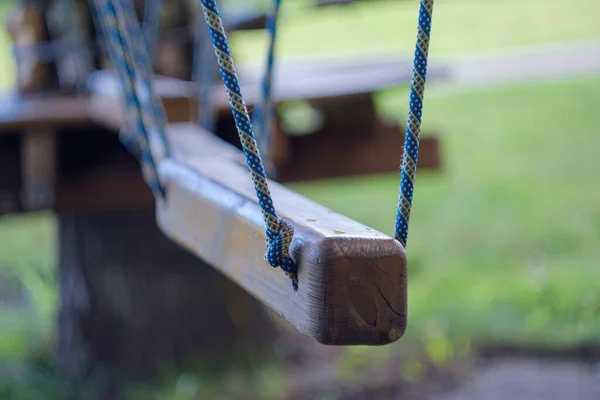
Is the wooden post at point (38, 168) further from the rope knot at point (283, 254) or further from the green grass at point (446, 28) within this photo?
the green grass at point (446, 28)

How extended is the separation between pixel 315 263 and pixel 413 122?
206 millimetres

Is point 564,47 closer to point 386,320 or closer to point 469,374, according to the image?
point 469,374

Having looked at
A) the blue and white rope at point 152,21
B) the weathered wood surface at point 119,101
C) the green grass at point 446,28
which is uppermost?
the blue and white rope at point 152,21

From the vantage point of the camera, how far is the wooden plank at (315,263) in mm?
987

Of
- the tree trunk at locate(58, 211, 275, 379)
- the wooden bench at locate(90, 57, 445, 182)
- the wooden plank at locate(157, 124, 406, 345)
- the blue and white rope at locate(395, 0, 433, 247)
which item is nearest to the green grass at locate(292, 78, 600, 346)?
the wooden bench at locate(90, 57, 445, 182)

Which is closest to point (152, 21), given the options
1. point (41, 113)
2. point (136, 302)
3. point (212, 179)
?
point (41, 113)

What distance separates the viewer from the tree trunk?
11.3 ft

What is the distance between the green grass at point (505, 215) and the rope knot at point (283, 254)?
7.68ft

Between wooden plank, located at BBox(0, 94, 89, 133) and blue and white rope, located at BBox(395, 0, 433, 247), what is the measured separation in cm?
195

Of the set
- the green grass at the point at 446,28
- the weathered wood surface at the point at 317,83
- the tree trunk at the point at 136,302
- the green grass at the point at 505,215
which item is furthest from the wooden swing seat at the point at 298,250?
the green grass at the point at 446,28

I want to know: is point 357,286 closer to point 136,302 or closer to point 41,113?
point 41,113

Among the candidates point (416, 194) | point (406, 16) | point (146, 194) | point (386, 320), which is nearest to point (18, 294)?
point (146, 194)

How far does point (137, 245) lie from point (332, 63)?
1.08m

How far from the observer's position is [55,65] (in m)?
3.40
